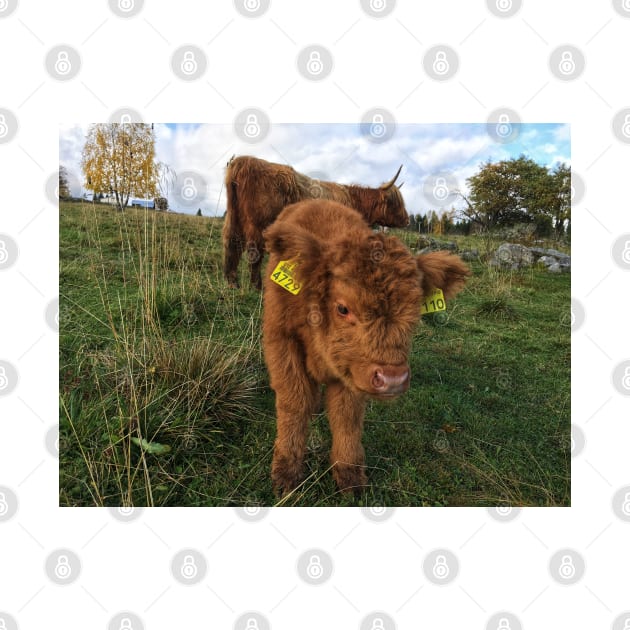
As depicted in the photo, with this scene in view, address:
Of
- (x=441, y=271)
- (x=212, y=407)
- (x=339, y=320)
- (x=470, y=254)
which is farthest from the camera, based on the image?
(x=470, y=254)

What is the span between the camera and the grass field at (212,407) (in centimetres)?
274

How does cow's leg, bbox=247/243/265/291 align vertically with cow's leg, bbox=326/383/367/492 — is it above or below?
above

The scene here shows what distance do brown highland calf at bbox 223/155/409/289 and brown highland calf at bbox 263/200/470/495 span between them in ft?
8.16

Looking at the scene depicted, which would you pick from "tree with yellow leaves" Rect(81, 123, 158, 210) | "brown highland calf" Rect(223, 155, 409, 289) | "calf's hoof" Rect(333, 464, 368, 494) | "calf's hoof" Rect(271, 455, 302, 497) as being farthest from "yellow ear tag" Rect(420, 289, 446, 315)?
"brown highland calf" Rect(223, 155, 409, 289)

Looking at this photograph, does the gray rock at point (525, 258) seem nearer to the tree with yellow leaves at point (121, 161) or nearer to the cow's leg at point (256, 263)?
the cow's leg at point (256, 263)

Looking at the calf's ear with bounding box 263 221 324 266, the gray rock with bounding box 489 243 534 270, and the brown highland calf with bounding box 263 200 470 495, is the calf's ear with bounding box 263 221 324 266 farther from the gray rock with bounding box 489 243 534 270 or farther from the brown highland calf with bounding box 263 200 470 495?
the gray rock with bounding box 489 243 534 270

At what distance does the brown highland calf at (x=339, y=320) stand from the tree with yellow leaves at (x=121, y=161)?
173cm

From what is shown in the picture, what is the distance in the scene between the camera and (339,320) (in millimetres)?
2312

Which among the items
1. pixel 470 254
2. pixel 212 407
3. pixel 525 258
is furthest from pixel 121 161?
pixel 525 258

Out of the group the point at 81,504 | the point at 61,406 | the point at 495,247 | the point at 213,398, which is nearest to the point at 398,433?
the point at 213,398

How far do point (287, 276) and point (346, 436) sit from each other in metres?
1.24

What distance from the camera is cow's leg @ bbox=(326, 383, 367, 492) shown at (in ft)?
9.13

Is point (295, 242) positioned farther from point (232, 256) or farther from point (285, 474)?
point (232, 256)

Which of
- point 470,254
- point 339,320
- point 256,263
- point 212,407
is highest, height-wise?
point 470,254
